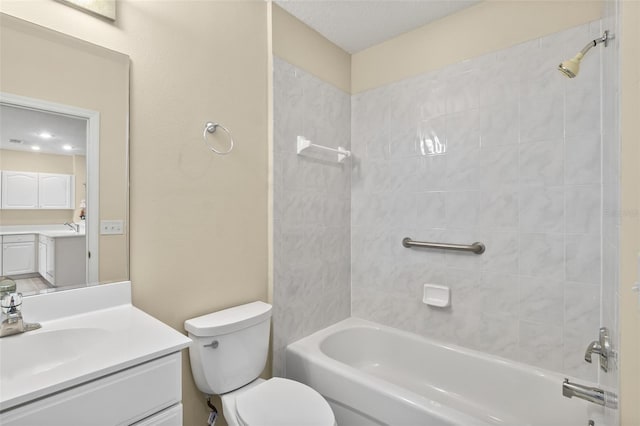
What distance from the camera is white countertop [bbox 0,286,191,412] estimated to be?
75 cm

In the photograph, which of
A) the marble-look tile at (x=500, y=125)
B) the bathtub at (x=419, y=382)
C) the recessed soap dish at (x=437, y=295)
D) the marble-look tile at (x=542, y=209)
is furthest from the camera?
the recessed soap dish at (x=437, y=295)

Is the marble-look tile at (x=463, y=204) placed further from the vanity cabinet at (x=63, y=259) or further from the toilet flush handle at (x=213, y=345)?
the vanity cabinet at (x=63, y=259)

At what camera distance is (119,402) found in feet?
2.78

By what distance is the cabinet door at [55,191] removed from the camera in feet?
3.74

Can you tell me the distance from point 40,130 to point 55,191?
224 millimetres

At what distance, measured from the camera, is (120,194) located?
1282 mm

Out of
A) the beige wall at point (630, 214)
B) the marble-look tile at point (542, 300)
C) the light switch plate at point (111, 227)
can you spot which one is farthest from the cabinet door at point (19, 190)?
the marble-look tile at point (542, 300)

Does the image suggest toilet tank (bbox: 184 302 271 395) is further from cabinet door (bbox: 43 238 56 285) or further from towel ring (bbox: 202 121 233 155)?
towel ring (bbox: 202 121 233 155)

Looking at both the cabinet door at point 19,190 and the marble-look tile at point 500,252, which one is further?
the marble-look tile at point 500,252

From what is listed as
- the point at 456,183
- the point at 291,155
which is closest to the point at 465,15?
the point at 456,183

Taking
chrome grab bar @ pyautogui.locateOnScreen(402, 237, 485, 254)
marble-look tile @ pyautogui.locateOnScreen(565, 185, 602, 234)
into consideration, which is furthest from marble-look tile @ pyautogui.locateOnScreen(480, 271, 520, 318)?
marble-look tile @ pyautogui.locateOnScreen(565, 185, 602, 234)

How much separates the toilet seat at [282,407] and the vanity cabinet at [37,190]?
108 cm

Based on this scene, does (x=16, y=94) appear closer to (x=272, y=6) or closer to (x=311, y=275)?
(x=272, y=6)

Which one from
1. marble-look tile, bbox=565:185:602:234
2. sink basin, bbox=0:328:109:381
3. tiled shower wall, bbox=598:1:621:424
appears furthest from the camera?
marble-look tile, bbox=565:185:602:234
